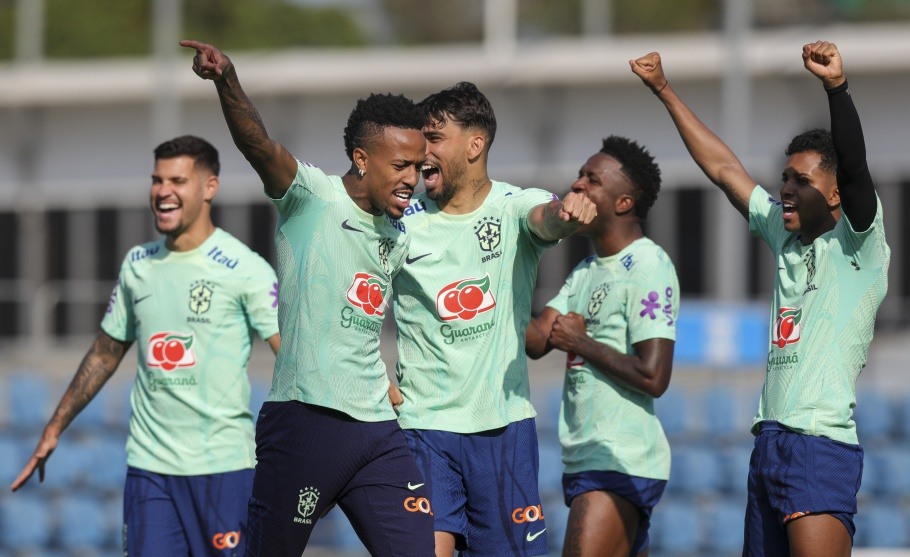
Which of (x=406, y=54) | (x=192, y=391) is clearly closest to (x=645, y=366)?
(x=192, y=391)

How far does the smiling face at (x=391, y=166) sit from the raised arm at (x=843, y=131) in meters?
1.48

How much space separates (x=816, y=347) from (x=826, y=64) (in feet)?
3.64

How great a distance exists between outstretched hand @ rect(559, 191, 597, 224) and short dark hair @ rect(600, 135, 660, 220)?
1.33m

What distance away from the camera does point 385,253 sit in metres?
5.29

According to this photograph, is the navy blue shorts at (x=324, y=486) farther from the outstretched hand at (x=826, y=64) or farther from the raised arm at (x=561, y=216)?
the outstretched hand at (x=826, y=64)

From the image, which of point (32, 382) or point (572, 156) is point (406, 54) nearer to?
point (572, 156)

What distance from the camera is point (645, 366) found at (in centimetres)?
616

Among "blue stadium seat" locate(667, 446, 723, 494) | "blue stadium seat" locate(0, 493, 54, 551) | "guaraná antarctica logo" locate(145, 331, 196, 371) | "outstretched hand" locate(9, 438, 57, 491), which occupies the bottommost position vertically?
"blue stadium seat" locate(0, 493, 54, 551)

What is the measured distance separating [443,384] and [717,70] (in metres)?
17.2

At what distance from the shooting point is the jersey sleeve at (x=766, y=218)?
577 cm

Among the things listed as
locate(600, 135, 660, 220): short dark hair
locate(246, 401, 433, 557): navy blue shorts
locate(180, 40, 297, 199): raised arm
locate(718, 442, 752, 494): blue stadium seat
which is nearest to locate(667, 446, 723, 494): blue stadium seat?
locate(718, 442, 752, 494): blue stadium seat

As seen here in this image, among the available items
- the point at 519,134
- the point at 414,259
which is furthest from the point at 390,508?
the point at 519,134

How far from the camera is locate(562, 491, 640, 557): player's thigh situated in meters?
6.09

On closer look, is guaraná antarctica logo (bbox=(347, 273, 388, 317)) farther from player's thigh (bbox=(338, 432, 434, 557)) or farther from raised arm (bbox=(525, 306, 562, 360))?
raised arm (bbox=(525, 306, 562, 360))
